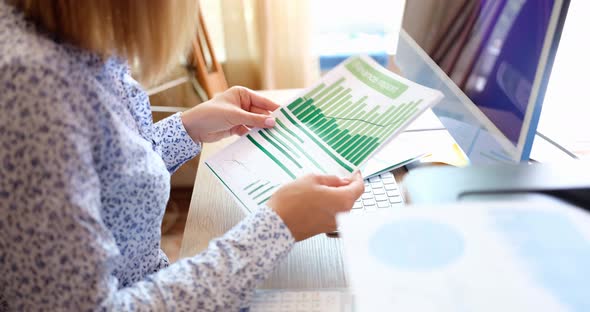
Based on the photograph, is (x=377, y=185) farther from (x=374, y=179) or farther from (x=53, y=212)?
(x=53, y=212)

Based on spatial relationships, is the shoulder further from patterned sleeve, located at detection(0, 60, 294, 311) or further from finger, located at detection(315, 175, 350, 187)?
finger, located at detection(315, 175, 350, 187)

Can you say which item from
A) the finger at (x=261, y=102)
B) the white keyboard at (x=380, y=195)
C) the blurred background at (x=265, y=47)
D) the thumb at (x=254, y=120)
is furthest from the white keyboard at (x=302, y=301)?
the blurred background at (x=265, y=47)

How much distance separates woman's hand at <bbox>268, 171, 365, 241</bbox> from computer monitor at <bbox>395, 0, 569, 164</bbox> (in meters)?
0.20

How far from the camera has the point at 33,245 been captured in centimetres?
54

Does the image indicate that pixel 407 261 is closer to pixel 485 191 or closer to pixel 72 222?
pixel 485 191

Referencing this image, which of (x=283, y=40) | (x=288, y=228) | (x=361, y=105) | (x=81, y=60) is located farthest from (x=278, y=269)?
(x=283, y=40)

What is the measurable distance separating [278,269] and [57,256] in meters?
0.31

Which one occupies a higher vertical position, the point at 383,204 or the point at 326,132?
the point at 326,132

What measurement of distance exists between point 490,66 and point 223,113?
0.44 metres

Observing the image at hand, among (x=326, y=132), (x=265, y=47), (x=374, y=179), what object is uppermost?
(x=326, y=132)

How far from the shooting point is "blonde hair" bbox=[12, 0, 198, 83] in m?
0.57

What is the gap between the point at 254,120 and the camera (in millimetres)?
875

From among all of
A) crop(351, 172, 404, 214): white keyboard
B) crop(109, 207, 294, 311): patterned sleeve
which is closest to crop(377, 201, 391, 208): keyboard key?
crop(351, 172, 404, 214): white keyboard

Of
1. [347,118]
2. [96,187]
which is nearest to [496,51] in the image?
[347,118]
